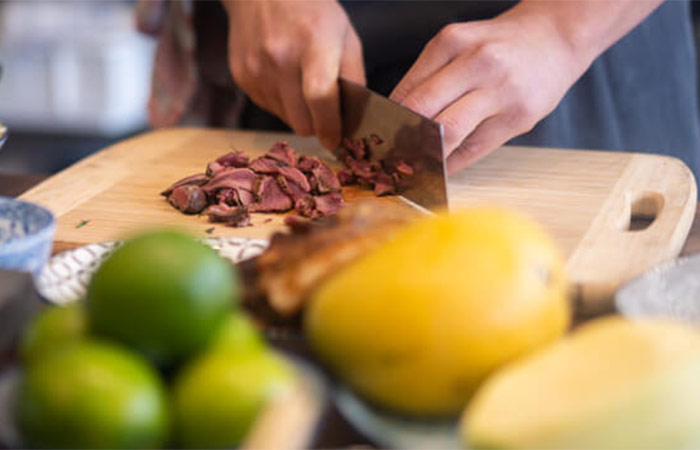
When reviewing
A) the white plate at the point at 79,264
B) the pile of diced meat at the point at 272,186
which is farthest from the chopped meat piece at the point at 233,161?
the white plate at the point at 79,264

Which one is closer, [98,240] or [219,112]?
[98,240]

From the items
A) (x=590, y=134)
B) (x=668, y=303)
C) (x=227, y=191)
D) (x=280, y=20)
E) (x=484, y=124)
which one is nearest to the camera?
(x=668, y=303)

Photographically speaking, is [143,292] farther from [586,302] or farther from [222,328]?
[586,302]

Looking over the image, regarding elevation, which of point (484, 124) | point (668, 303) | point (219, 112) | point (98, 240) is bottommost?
point (219, 112)

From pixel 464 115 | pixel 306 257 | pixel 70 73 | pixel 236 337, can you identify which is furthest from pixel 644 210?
pixel 70 73

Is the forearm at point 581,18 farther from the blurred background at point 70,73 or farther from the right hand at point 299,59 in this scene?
the blurred background at point 70,73

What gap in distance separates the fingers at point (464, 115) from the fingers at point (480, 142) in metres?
0.05

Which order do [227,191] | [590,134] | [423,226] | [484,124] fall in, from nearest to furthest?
[423,226], [227,191], [484,124], [590,134]

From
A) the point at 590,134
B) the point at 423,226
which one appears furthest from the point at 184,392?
the point at 590,134

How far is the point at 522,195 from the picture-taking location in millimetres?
1396

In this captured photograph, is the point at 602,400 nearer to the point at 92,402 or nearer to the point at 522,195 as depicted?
the point at 92,402

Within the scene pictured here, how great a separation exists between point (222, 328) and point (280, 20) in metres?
1.20

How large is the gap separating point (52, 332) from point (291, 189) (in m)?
0.80

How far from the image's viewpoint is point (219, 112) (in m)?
2.04
